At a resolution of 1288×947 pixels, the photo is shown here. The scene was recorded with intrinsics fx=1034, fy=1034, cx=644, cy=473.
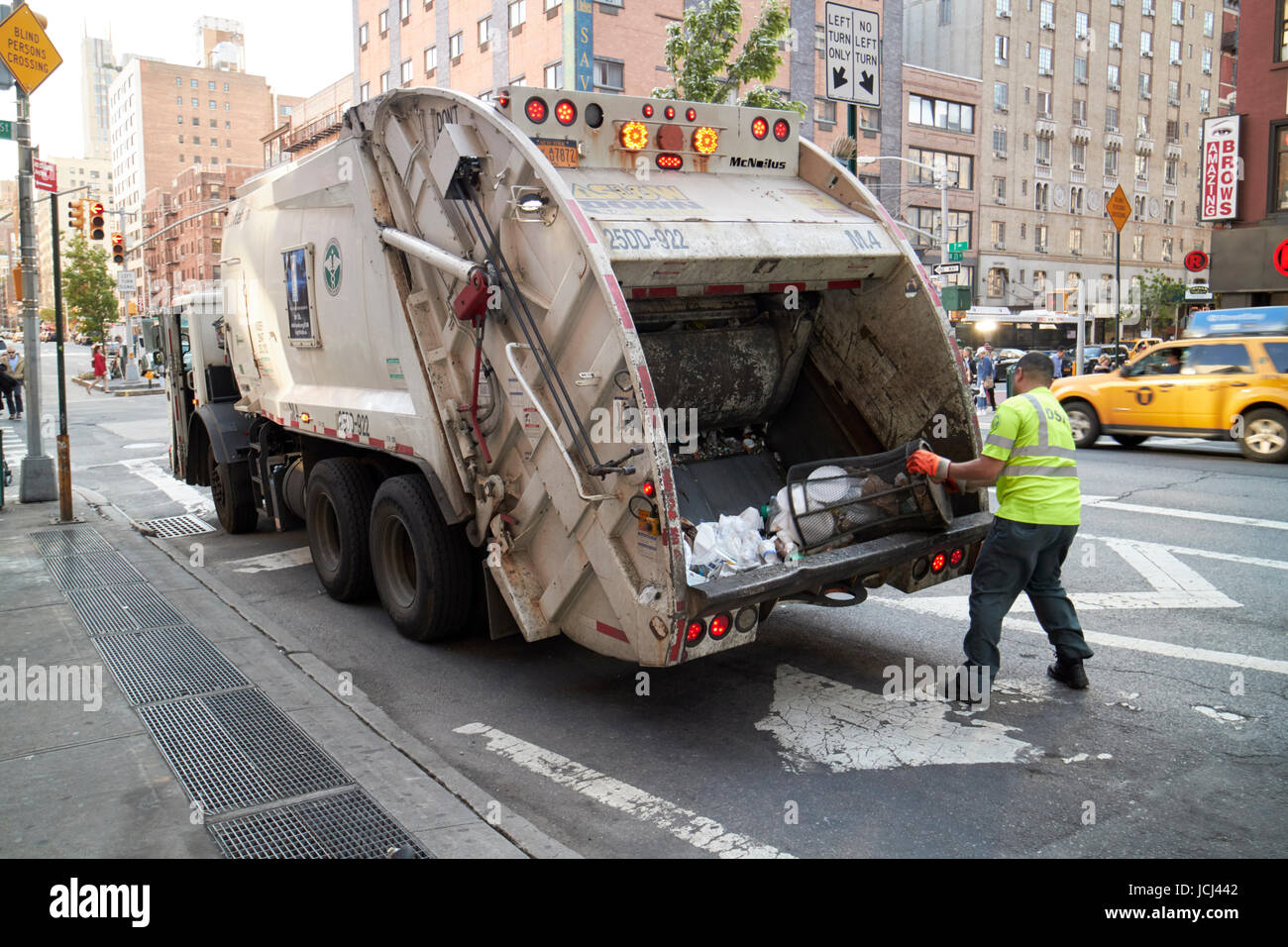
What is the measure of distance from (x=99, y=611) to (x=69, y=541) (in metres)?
2.95

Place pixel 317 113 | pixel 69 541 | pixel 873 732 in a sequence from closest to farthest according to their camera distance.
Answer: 1. pixel 873 732
2. pixel 69 541
3. pixel 317 113

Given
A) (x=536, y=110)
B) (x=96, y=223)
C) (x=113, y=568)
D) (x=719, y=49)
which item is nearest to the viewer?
(x=536, y=110)

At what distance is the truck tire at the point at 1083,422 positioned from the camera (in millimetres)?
15281

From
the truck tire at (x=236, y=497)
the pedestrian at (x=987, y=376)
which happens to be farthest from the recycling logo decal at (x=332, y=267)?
the pedestrian at (x=987, y=376)

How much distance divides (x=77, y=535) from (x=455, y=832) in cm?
748

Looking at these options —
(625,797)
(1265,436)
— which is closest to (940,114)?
(1265,436)

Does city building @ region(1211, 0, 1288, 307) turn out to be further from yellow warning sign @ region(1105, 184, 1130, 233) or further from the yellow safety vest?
the yellow safety vest

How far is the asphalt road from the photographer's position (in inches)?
158

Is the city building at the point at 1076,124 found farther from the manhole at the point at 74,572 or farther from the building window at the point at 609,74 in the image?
the manhole at the point at 74,572

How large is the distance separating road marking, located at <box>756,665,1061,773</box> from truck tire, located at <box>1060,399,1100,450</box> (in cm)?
1129

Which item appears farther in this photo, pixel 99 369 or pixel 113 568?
pixel 99 369

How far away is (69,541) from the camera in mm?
9453

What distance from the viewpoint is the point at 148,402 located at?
31.1 meters

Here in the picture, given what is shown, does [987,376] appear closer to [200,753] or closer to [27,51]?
[27,51]
